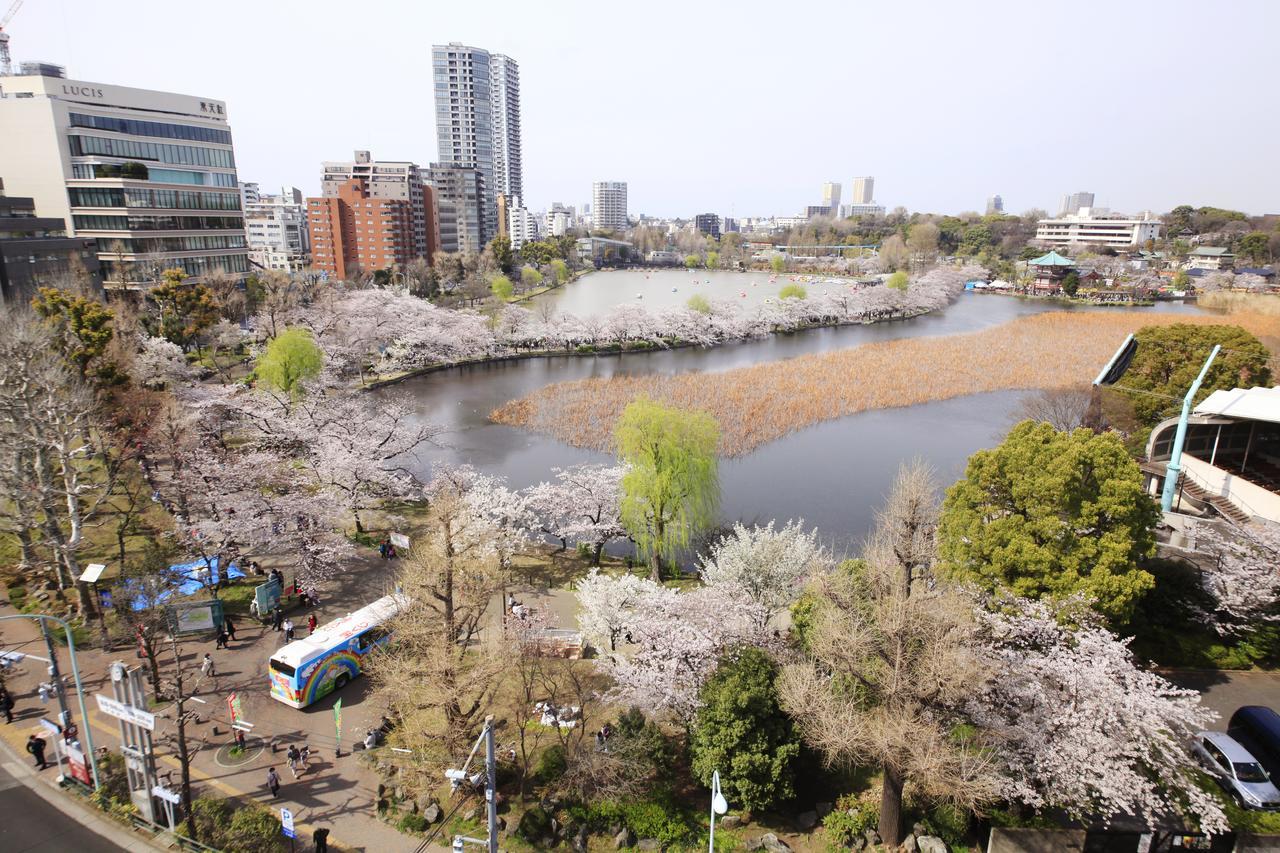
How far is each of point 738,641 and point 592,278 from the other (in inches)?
3710

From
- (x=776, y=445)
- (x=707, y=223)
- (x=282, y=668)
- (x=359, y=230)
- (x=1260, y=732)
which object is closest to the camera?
(x=1260, y=732)

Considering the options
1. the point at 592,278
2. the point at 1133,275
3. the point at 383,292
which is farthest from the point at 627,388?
the point at 1133,275

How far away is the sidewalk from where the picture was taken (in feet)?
32.6

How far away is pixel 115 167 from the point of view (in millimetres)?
38250

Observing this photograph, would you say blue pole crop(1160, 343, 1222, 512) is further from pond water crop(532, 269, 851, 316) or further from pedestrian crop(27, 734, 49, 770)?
pond water crop(532, 269, 851, 316)

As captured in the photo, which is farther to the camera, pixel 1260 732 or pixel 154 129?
pixel 154 129

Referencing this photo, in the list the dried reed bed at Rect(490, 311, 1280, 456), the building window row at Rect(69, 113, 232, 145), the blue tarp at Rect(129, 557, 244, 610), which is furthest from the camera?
the building window row at Rect(69, 113, 232, 145)

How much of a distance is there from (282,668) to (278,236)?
318 feet

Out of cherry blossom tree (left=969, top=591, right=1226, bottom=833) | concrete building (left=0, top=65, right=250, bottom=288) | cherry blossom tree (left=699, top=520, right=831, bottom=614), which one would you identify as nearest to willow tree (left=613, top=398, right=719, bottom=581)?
cherry blossom tree (left=699, top=520, right=831, bottom=614)

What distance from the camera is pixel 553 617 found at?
15453 millimetres

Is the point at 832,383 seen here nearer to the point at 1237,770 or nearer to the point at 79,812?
the point at 1237,770

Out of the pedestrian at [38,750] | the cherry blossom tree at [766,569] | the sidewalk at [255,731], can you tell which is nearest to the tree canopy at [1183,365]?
the cherry blossom tree at [766,569]

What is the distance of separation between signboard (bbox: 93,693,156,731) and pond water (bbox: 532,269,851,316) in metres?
53.5

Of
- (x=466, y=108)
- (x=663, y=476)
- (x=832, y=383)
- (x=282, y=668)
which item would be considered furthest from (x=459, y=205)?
(x=282, y=668)
